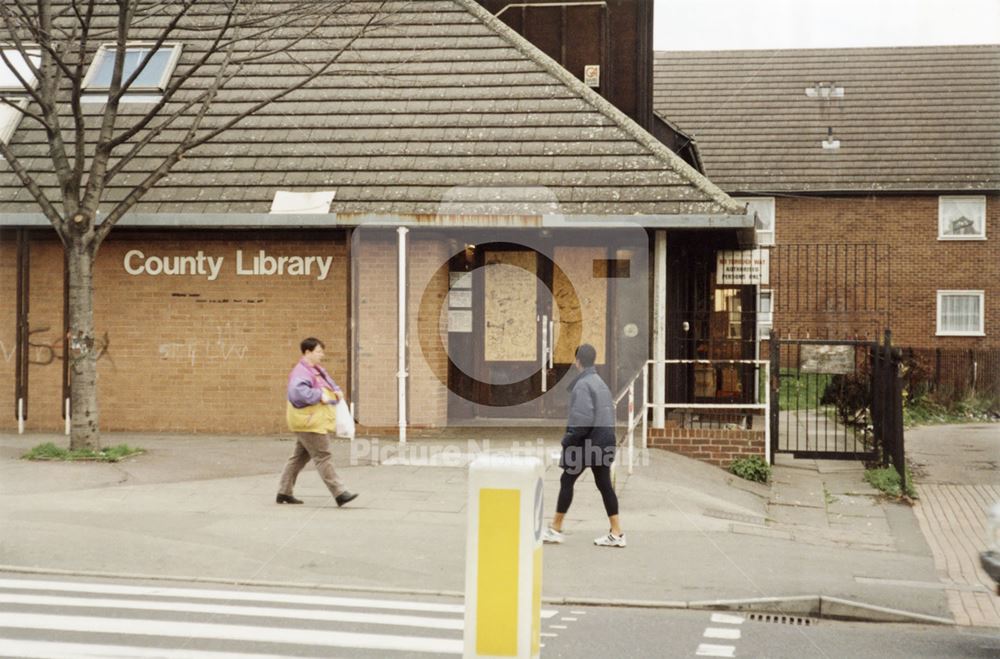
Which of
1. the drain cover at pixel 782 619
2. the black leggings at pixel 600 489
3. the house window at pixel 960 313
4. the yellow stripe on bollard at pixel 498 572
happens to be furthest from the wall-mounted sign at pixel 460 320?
the house window at pixel 960 313

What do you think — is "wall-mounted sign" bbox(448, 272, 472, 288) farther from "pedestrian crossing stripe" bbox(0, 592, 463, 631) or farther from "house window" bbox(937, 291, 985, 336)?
"house window" bbox(937, 291, 985, 336)

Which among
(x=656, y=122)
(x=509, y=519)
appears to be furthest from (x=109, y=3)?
(x=509, y=519)

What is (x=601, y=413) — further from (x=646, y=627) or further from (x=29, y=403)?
(x=29, y=403)

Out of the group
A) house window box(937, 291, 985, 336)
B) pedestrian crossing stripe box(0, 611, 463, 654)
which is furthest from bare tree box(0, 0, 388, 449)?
house window box(937, 291, 985, 336)

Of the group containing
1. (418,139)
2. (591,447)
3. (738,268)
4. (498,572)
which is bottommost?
(498,572)

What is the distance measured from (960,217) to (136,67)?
23158mm

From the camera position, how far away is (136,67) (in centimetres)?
1789

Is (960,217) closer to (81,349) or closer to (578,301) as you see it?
(578,301)

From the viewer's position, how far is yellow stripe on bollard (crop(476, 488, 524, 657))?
230 inches

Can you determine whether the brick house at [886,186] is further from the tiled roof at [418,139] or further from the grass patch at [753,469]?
the grass patch at [753,469]

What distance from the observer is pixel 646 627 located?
7.82 metres

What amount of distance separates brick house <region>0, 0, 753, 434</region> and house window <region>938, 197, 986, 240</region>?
59.9ft

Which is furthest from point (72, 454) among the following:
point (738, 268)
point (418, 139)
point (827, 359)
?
point (738, 268)

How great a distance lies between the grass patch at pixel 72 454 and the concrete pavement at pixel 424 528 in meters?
0.23
